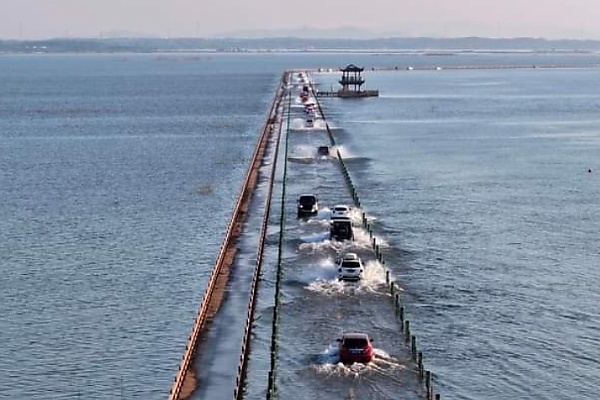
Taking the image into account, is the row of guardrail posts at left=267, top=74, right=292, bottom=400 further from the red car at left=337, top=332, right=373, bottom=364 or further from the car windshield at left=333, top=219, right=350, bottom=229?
the car windshield at left=333, top=219, right=350, bottom=229

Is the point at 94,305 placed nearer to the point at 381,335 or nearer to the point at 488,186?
the point at 381,335

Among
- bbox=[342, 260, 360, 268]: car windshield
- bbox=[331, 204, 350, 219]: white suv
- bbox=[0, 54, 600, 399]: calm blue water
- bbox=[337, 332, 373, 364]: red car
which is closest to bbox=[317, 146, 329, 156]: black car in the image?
bbox=[0, 54, 600, 399]: calm blue water

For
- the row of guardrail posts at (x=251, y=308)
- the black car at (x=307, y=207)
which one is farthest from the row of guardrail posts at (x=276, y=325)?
the black car at (x=307, y=207)

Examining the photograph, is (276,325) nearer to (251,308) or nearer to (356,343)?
(251,308)

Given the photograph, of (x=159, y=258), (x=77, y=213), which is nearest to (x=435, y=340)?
(x=159, y=258)

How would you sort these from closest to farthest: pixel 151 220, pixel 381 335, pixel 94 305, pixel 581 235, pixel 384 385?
pixel 384 385
pixel 381 335
pixel 94 305
pixel 581 235
pixel 151 220

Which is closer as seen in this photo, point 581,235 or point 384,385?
point 384,385
